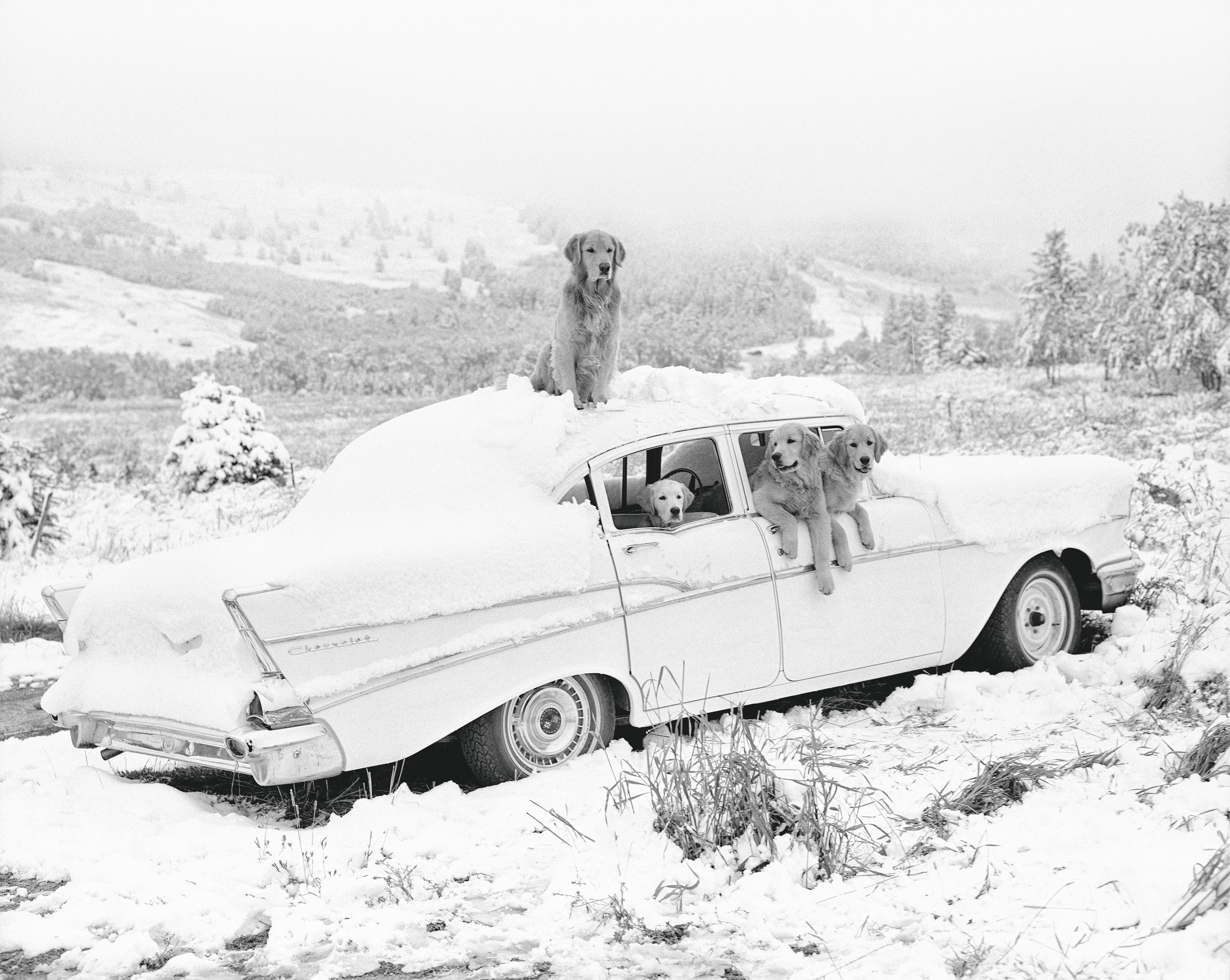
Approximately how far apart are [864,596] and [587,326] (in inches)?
75.7

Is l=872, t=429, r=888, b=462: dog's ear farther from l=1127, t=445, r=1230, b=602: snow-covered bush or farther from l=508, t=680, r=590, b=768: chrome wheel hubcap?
l=1127, t=445, r=1230, b=602: snow-covered bush

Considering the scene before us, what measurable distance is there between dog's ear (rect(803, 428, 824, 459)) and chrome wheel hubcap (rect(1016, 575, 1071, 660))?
156 cm

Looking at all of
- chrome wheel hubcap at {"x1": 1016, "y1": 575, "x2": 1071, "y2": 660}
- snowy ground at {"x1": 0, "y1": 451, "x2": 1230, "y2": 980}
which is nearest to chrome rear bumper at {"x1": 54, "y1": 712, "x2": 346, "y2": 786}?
snowy ground at {"x1": 0, "y1": 451, "x2": 1230, "y2": 980}

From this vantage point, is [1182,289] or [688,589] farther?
[1182,289]

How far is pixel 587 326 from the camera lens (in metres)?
5.70

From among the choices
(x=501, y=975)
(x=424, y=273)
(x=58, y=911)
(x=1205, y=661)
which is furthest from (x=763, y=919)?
(x=424, y=273)

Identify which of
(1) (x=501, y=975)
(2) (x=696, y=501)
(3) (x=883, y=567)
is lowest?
(1) (x=501, y=975)

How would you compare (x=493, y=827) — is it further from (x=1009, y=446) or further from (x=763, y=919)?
(x=1009, y=446)

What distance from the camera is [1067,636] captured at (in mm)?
6410

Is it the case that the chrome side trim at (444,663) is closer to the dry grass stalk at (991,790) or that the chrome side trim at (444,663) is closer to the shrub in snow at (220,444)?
the dry grass stalk at (991,790)

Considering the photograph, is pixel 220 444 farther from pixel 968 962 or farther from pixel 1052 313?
pixel 1052 313

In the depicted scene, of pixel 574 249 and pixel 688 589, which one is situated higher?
pixel 574 249

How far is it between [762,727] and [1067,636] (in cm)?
237

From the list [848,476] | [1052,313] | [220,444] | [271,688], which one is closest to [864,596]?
[848,476]
